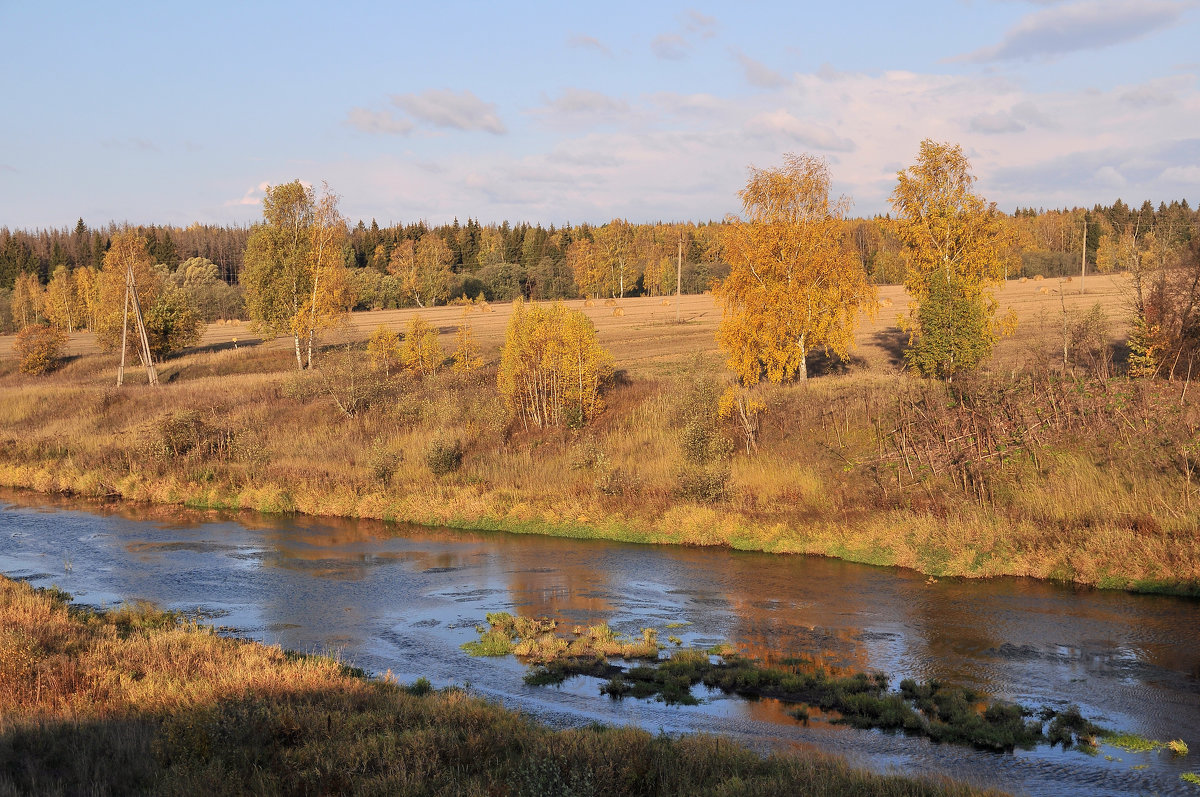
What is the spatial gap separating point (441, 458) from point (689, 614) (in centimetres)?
1651

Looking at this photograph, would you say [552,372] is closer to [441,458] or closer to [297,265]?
[441,458]

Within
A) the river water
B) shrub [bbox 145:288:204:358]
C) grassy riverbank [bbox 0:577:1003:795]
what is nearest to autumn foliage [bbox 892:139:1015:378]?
the river water

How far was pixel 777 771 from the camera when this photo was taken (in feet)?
31.3

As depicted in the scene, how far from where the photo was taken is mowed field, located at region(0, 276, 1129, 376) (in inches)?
2007

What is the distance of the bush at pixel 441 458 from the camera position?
33875mm

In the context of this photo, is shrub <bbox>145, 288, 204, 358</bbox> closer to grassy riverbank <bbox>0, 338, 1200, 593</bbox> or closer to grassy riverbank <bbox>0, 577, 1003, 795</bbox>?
grassy riverbank <bbox>0, 338, 1200, 593</bbox>

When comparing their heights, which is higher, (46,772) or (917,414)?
(917,414)

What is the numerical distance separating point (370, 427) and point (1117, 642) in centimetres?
3111

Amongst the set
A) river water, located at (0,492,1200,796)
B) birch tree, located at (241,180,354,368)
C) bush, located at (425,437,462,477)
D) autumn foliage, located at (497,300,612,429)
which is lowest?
river water, located at (0,492,1200,796)

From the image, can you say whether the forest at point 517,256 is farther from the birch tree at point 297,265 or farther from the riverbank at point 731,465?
the riverbank at point 731,465

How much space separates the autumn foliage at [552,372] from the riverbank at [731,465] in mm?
1092

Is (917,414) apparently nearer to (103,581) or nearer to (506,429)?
(506,429)

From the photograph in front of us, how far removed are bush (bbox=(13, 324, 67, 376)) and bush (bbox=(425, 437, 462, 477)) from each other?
48.8 meters

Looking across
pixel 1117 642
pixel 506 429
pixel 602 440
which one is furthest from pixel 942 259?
pixel 1117 642
